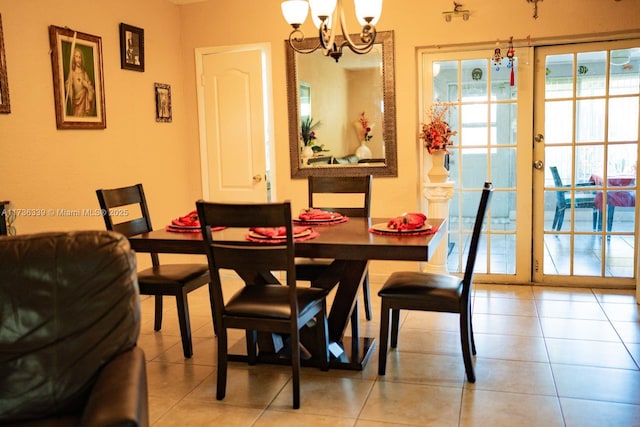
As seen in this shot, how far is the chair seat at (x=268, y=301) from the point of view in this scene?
2.61 m

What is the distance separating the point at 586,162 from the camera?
14.9ft

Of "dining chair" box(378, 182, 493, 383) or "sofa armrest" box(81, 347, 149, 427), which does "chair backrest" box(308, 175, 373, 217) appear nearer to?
"dining chair" box(378, 182, 493, 383)

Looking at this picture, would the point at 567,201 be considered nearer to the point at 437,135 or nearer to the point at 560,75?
the point at 560,75

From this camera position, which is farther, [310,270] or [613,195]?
[613,195]

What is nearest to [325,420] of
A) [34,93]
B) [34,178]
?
[34,178]

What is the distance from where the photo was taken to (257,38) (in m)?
5.04

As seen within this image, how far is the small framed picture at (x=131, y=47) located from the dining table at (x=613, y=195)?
141 inches

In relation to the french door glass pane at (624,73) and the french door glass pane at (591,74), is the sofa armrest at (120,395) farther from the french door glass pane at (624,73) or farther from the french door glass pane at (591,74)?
the french door glass pane at (624,73)

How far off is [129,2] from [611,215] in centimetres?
401

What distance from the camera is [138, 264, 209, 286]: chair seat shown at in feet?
10.7

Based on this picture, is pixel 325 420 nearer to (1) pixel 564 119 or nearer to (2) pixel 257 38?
(1) pixel 564 119

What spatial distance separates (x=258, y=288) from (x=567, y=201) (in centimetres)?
285

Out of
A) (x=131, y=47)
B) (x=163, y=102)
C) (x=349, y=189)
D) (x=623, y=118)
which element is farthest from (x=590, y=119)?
(x=131, y=47)


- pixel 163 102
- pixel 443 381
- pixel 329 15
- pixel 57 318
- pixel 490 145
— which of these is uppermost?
pixel 329 15
